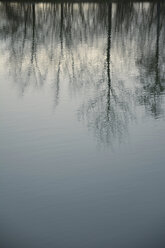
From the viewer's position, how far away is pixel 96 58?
1556 cm

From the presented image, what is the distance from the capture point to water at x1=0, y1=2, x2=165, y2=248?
228 inches

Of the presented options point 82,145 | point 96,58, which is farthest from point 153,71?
point 82,145

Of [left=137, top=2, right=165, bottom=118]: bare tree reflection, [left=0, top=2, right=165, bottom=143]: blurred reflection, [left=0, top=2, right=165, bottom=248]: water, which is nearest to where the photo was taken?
[left=0, top=2, right=165, bottom=248]: water

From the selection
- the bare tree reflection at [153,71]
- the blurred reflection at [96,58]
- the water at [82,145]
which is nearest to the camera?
the water at [82,145]

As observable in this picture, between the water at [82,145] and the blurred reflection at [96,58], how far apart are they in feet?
0.10

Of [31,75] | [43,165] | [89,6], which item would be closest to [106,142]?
[43,165]

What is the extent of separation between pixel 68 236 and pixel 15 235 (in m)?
0.50

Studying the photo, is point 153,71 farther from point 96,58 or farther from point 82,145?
point 82,145

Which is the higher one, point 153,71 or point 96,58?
point 96,58

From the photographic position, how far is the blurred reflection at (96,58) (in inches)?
416

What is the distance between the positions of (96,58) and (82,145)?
7.65 m

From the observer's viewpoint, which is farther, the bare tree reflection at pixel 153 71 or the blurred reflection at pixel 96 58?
the bare tree reflection at pixel 153 71

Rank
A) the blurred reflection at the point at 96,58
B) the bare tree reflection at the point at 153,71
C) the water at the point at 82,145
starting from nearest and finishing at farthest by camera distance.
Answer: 1. the water at the point at 82,145
2. the blurred reflection at the point at 96,58
3. the bare tree reflection at the point at 153,71

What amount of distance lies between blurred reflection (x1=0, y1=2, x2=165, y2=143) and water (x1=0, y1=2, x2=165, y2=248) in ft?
0.10
